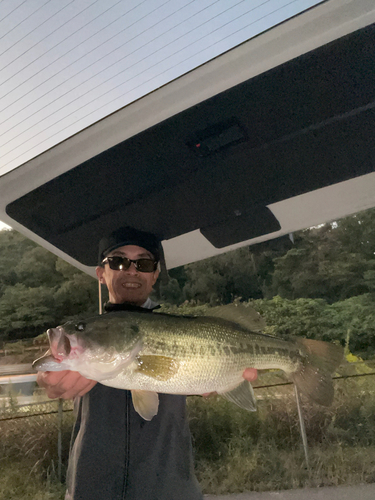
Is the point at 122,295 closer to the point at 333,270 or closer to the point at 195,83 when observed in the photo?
the point at 195,83

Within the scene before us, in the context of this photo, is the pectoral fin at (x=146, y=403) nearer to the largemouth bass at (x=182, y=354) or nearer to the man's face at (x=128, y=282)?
the largemouth bass at (x=182, y=354)

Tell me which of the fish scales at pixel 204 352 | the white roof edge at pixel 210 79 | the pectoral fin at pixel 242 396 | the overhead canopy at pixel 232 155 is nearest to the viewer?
the white roof edge at pixel 210 79

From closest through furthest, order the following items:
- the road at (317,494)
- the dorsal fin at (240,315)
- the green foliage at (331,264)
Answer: the dorsal fin at (240,315) → the road at (317,494) → the green foliage at (331,264)

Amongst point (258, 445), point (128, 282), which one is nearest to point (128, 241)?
point (128, 282)

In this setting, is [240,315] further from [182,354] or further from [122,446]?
[122,446]

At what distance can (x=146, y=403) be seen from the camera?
1577 millimetres

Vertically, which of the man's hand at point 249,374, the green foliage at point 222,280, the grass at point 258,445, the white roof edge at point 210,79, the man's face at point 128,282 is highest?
the green foliage at point 222,280

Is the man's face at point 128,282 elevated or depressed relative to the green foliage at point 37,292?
depressed

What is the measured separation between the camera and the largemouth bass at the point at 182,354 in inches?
59.5

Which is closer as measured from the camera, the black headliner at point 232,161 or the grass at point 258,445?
the black headliner at point 232,161

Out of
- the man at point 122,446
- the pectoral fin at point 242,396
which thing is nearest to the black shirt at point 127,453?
the man at point 122,446

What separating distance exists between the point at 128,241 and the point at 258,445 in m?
3.82

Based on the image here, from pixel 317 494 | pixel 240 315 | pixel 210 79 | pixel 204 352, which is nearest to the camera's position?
pixel 210 79

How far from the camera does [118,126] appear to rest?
1.66 m
